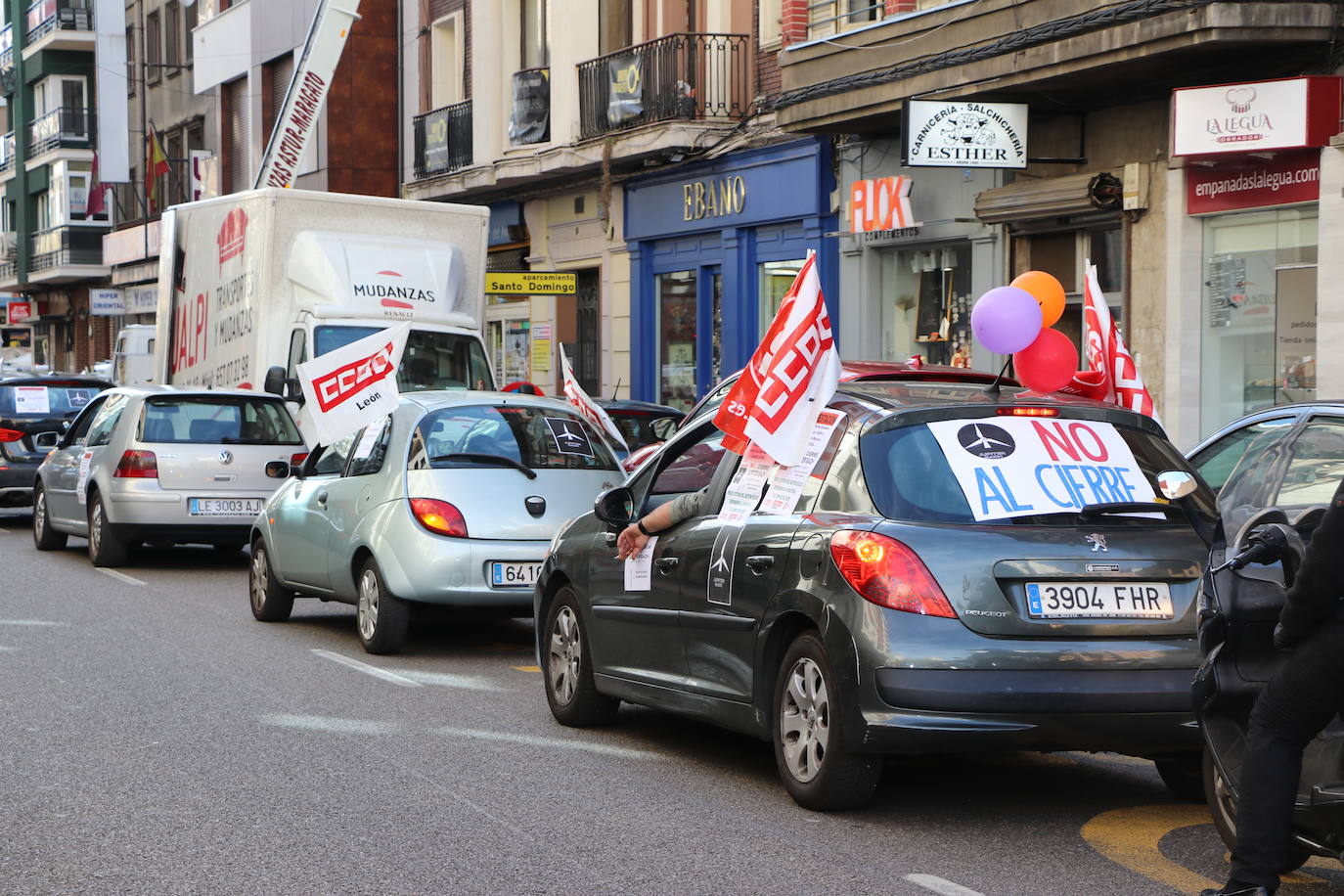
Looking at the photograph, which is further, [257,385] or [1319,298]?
[257,385]

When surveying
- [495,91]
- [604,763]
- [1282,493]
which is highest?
[495,91]

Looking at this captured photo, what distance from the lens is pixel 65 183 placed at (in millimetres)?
61188

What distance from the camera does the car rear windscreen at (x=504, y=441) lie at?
1140cm

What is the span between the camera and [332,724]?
8820 millimetres

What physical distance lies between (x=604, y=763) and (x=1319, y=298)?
392 inches

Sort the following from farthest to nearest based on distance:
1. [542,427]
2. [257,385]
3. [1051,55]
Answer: [257,385] → [1051,55] → [542,427]

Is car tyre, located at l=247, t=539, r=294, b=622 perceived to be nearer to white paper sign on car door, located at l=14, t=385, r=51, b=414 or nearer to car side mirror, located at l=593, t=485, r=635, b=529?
car side mirror, located at l=593, t=485, r=635, b=529

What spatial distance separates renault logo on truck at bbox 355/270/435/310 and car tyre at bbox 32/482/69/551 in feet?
12.0

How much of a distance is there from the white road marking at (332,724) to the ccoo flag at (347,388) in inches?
138

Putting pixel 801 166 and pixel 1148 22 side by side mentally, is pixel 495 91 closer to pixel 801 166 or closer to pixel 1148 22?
pixel 801 166

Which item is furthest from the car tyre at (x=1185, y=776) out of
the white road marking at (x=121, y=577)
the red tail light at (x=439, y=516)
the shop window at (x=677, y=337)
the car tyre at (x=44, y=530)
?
the shop window at (x=677, y=337)

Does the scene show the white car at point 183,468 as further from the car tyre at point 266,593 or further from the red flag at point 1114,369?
the red flag at point 1114,369

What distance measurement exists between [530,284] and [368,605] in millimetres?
12941

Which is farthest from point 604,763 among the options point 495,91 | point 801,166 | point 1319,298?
point 495,91
